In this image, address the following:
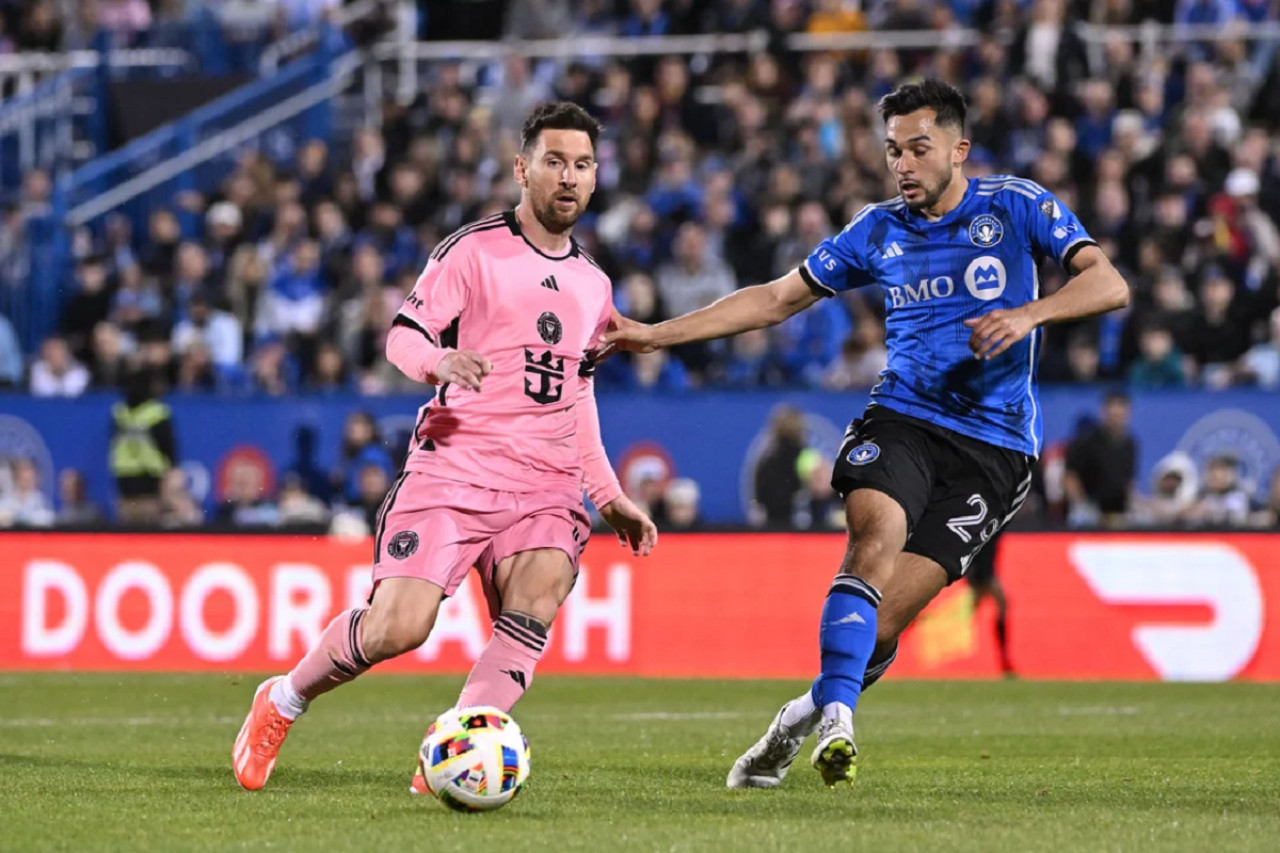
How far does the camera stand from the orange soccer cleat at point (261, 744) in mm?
7223

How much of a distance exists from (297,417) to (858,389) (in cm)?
445

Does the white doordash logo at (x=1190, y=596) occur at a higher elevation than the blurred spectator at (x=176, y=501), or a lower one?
lower

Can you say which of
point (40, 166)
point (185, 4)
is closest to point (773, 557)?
point (40, 166)

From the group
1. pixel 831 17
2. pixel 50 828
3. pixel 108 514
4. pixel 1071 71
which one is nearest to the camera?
pixel 50 828

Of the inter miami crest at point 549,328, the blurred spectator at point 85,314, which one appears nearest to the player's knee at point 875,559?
the inter miami crest at point 549,328

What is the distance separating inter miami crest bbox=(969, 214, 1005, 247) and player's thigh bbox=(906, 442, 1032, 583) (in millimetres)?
698

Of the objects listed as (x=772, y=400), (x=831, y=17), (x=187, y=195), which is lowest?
(x=772, y=400)

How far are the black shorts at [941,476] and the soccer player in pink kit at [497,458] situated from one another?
1012 mm

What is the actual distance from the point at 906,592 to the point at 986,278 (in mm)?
1115

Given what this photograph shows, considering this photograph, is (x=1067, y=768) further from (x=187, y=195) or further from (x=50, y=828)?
(x=187, y=195)

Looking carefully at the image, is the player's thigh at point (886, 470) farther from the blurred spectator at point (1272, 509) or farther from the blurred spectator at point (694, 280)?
the blurred spectator at point (694, 280)

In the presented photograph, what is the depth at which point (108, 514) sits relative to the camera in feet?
55.9

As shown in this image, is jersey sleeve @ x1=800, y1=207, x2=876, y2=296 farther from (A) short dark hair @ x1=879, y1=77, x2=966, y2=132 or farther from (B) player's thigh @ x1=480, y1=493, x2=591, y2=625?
(B) player's thigh @ x1=480, y1=493, x2=591, y2=625

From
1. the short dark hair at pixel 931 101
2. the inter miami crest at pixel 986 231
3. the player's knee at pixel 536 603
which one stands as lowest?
the player's knee at pixel 536 603
